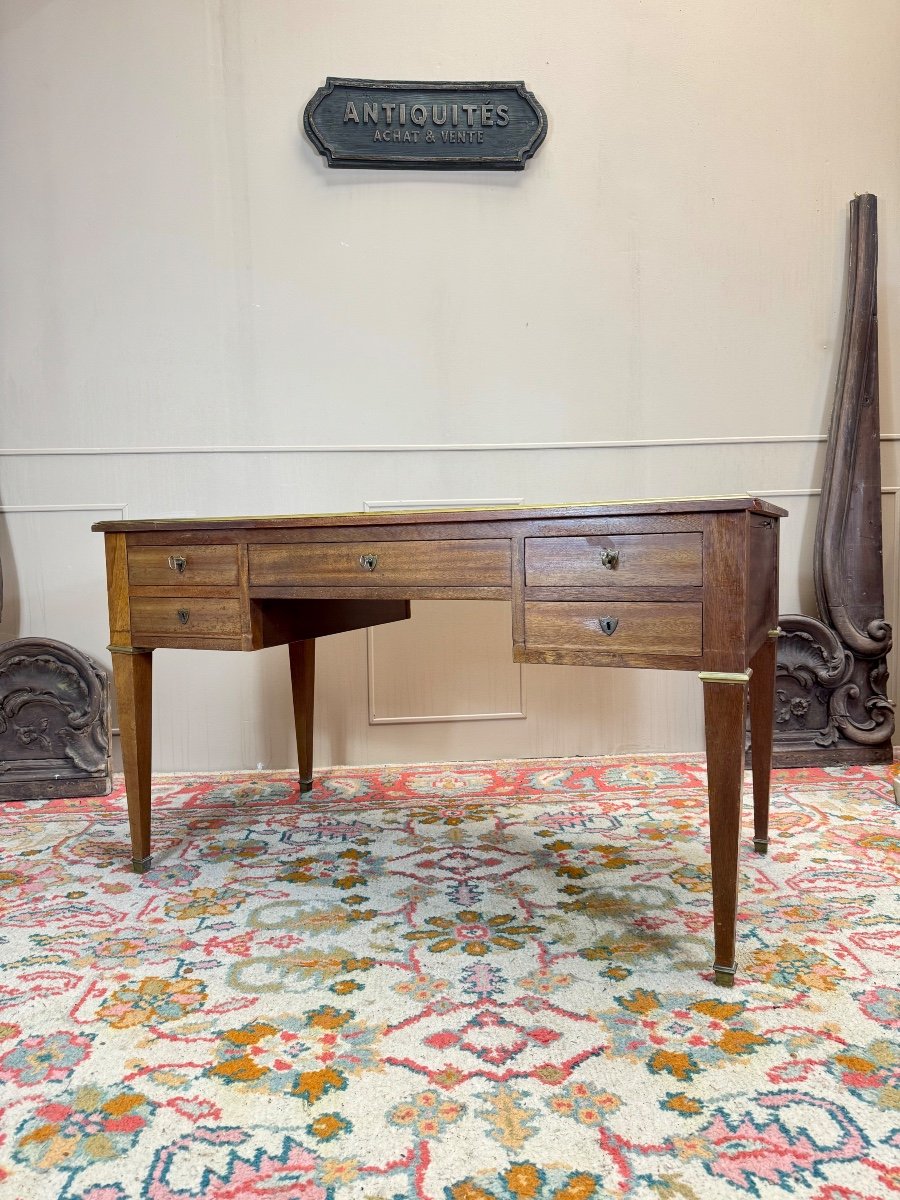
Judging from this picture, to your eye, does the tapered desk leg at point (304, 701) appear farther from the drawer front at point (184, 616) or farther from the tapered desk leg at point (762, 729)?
the tapered desk leg at point (762, 729)

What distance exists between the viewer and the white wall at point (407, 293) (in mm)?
3109

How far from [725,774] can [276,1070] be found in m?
0.97

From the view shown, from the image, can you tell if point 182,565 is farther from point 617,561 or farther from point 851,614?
point 851,614

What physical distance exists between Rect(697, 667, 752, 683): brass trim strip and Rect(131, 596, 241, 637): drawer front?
1195 millimetres

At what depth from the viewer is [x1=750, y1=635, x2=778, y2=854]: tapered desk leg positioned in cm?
223

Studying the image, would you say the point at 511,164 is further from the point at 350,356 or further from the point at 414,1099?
the point at 414,1099

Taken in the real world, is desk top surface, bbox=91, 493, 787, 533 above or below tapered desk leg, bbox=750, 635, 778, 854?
above

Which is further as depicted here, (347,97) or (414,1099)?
(347,97)

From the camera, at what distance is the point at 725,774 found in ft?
5.33

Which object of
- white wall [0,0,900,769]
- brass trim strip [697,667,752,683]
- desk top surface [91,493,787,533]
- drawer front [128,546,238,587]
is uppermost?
white wall [0,0,900,769]

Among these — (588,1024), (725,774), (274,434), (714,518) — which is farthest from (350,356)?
(588,1024)

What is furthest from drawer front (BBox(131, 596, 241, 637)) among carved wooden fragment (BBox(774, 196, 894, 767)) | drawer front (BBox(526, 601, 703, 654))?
carved wooden fragment (BBox(774, 196, 894, 767))

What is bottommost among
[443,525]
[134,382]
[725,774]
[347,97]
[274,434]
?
[725,774]

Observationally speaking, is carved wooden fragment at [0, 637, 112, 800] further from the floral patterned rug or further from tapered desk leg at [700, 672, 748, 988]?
tapered desk leg at [700, 672, 748, 988]
